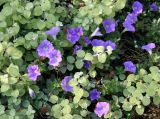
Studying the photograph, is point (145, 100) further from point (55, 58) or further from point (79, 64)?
point (55, 58)

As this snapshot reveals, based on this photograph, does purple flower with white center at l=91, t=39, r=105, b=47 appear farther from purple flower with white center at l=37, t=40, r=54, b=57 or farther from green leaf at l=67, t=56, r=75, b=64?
purple flower with white center at l=37, t=40, r=54, b=57

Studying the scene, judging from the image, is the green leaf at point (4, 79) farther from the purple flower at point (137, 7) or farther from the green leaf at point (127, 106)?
the purple flower at point (137, 7)

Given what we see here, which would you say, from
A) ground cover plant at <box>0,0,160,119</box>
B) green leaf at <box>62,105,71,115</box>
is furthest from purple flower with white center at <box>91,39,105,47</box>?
green leaf at <box>62,105,71,115</box>

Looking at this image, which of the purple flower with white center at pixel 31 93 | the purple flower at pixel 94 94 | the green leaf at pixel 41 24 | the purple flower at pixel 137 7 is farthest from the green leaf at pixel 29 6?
the purple flower at pixel 137 7

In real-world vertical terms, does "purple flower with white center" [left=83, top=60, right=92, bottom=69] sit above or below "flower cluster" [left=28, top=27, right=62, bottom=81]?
below

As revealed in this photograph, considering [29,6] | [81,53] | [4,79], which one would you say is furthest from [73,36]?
[4,79]

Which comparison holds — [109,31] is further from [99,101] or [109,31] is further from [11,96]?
[11,96]

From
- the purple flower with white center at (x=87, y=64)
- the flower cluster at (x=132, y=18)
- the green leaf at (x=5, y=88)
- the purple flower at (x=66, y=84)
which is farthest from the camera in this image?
the flower cluster at (x=132, y=18)
